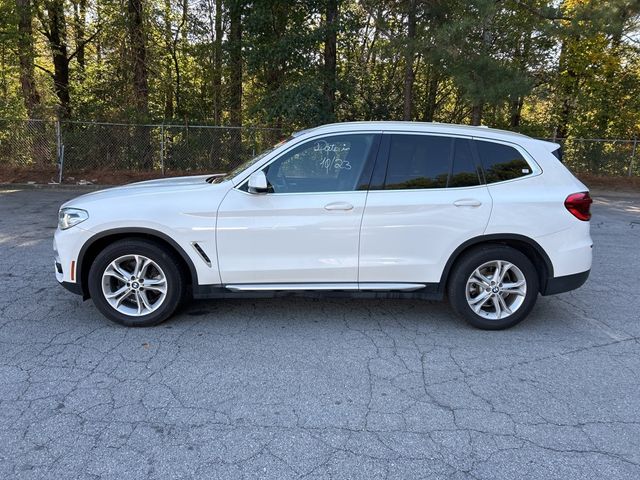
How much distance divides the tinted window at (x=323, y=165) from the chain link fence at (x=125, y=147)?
10527 mm

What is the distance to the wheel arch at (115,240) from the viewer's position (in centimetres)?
409

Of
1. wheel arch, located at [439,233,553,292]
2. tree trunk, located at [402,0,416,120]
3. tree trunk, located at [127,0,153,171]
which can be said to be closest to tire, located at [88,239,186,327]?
wheel arch, located at [439,233,553,292]

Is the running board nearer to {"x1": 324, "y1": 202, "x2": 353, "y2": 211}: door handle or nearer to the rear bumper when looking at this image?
{"x1": 324, "y1": 202, "x2": 353, "y2": 211}: door handle

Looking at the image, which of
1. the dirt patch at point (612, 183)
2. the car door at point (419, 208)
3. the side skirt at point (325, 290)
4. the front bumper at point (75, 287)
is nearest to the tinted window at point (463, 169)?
the car door at point (419, 208)

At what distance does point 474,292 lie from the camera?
433 cm

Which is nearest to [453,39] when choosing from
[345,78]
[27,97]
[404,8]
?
[404,8]

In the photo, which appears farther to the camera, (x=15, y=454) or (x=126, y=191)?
(x=126, y=191)

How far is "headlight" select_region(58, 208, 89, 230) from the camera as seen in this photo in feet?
13.5

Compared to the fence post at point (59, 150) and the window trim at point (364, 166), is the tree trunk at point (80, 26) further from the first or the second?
the window trim at point (364, 166)

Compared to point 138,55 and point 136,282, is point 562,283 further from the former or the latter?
point 138,55

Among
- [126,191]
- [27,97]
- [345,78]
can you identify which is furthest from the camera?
[27,97]

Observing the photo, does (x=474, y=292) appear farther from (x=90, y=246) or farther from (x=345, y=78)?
(x=345, y=78)

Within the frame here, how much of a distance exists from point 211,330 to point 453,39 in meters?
10.2

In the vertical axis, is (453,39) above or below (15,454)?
above
